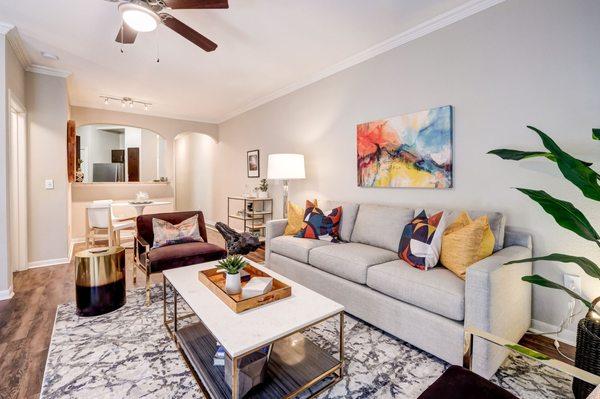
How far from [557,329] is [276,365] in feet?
6.66

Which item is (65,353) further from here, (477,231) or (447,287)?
(477,231)

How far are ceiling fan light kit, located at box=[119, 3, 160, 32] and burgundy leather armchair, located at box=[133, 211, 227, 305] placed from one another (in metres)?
1.79

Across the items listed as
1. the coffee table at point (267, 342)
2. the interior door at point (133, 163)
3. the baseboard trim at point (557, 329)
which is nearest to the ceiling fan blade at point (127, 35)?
the coffee table at point (267, 342)

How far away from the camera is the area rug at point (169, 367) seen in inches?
62.7

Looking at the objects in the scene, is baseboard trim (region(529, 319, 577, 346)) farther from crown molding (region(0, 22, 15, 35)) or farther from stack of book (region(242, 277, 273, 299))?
crown molding (region(0, 22, 15, 35))

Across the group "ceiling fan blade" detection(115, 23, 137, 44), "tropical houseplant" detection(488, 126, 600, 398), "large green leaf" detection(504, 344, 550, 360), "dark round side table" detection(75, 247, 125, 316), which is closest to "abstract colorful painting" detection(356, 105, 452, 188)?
"tropical houseplant" detection(488, 126, 600, 398)

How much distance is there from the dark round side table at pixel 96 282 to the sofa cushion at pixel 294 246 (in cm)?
152

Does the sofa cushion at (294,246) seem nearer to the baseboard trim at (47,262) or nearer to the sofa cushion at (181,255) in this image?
the sofa cushion at (181,255)

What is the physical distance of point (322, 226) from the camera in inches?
126

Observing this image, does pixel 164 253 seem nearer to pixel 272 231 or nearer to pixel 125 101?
pixel 272 231

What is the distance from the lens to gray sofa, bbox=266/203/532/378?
5.44 feet

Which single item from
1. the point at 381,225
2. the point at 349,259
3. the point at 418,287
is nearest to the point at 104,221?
the point at 349,259

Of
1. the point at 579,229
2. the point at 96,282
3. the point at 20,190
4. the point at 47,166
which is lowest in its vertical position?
the point at 96,282

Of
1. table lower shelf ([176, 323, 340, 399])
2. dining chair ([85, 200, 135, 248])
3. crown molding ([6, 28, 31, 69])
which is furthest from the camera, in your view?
dining chair ([85, 200, 135, 248])
